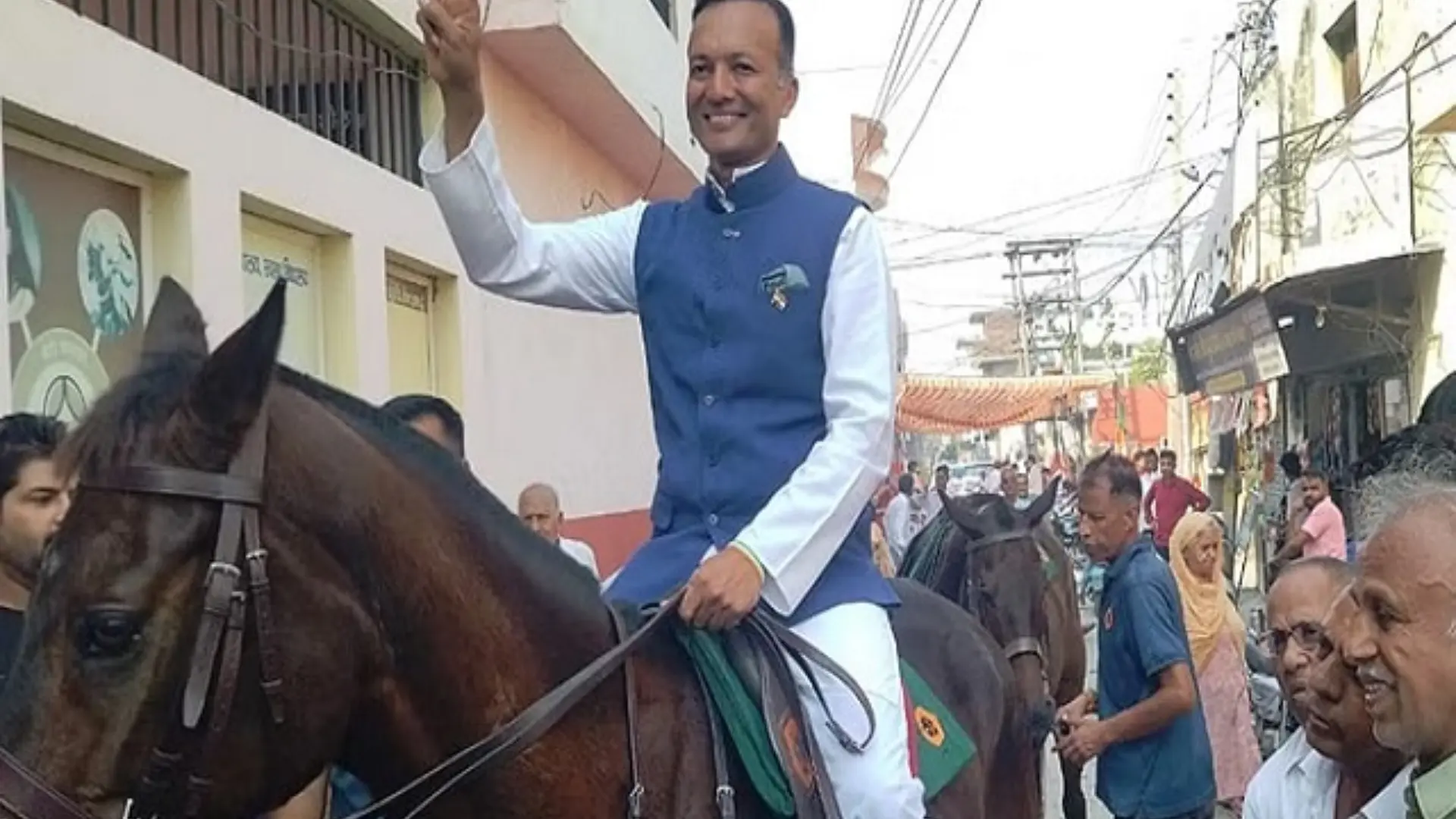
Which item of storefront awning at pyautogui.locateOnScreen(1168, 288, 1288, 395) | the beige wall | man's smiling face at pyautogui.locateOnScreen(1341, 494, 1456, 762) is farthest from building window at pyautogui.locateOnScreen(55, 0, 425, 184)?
storefront awning at pyautogui.locateOnScreen(1168, 288, 1288, 395)

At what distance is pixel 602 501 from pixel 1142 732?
7483mm

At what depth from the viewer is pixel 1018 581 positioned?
7418 millimetres

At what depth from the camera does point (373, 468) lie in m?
2.52

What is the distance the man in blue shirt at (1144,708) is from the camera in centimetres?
564

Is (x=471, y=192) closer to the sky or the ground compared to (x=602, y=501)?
closer to the sky

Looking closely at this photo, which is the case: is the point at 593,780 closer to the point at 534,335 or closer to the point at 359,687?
the point at 359,687

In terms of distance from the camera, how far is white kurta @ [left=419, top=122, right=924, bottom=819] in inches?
Result: 116

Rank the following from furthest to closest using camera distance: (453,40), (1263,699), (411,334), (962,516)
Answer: (411,334) → (962,516) → (1263,699) → (453,40)

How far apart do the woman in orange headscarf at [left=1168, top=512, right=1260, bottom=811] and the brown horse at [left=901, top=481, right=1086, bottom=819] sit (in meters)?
0.61

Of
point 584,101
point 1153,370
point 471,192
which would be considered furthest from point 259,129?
point 1153,370

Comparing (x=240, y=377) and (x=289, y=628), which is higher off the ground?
(x=240, y=377)

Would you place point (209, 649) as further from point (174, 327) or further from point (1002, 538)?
point (1002, 538)

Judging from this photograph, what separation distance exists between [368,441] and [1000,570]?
5.29 metres

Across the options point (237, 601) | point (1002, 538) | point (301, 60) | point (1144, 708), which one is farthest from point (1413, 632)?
point (301, 60)
